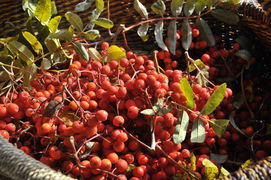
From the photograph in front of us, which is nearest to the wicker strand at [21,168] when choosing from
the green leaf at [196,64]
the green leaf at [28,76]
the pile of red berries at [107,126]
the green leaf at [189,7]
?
the pile of red berries at [107,126]

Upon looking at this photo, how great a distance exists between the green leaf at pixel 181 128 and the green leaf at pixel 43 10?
16.5 inches

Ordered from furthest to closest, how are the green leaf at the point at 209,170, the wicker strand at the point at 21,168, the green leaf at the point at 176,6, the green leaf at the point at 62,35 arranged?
the green leaf at the point at 176,6, the green leaf at the point at 62,35, the green leaf at the point at 209,170, the wicker strand at the point at 21,168

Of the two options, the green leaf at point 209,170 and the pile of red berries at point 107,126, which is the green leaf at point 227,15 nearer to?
the pile of red berries at point 107,126

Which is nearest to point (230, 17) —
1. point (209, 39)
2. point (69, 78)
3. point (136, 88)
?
point (209, 39)

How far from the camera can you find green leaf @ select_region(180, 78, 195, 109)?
0.69 m

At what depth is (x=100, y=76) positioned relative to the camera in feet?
2.72

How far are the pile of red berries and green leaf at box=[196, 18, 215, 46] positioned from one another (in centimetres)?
18

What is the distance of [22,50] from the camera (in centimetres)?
82

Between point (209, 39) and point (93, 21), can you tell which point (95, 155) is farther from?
point (209, 39)

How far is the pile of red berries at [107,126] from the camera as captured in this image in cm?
69

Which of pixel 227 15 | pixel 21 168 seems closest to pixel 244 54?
pixel 227 15

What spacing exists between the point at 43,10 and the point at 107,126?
0.34 m

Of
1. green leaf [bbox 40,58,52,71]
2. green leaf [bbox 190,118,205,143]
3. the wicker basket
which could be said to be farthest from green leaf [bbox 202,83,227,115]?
green leaf [bbox 40,58,52,71]

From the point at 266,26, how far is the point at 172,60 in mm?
272
